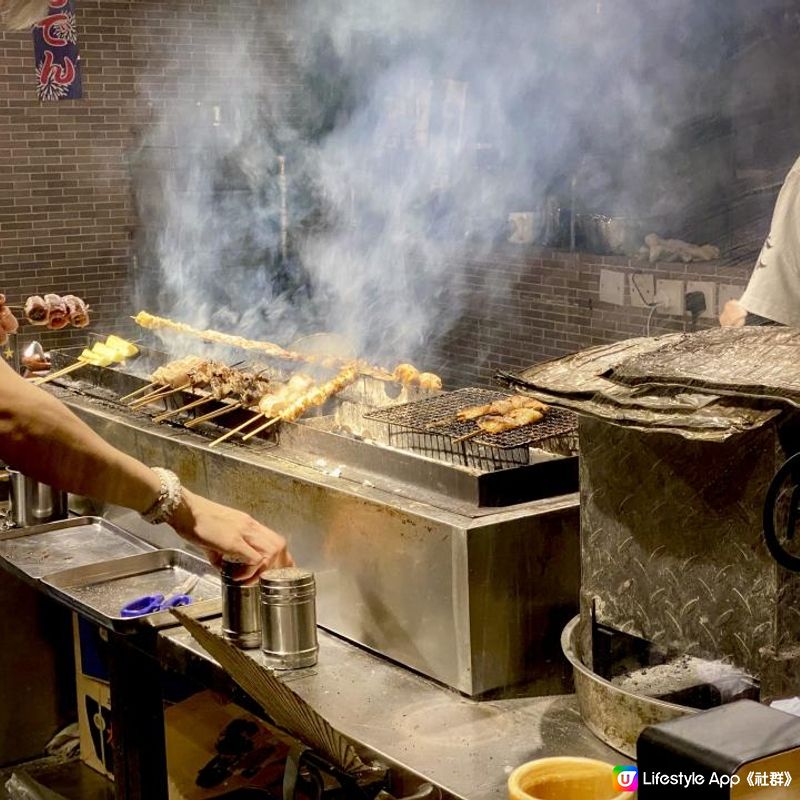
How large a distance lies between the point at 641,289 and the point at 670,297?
1.01 feet

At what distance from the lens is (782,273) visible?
15.5ft

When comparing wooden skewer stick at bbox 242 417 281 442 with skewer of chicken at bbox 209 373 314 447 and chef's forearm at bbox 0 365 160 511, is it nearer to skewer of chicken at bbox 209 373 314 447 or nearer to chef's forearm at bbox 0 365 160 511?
skewer of chicken at bbox 209 373 314 447

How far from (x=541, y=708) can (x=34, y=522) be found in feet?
9.64

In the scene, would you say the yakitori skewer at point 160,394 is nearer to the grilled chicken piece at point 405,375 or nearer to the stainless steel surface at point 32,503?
the stainless steel surface at point 32,503

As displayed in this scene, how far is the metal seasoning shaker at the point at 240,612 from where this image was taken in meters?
3.59

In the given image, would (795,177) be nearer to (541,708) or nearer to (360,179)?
(541,708)

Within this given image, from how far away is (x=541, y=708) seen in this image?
3.17m

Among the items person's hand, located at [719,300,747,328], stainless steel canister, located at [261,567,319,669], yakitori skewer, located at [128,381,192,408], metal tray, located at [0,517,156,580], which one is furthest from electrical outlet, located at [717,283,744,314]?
stainless steel canister, located at [261,567,319,669]

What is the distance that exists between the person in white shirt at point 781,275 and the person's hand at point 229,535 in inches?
86.8

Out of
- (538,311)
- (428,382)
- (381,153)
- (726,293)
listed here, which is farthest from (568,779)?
(381,153)

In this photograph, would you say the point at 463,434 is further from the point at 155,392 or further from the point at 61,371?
the point at 61,371

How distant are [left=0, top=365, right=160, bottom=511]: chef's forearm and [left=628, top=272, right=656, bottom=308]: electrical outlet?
6.40 m

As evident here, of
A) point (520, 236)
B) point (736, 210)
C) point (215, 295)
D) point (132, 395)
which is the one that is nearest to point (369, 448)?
point (132, 395)

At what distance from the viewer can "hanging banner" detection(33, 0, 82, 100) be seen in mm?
10648
